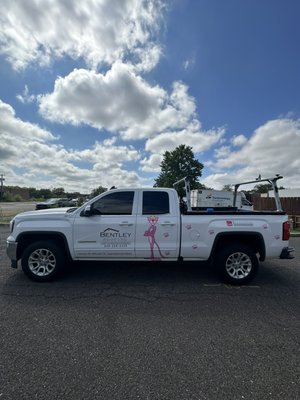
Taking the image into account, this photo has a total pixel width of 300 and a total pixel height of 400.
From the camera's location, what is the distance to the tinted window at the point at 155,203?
15.7ft

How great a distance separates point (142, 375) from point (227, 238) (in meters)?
3.12

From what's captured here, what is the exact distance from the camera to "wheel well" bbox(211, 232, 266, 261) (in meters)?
4.64

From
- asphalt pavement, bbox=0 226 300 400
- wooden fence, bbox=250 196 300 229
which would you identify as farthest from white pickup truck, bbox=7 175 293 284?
wooden fence, bbox=250 196 300 229

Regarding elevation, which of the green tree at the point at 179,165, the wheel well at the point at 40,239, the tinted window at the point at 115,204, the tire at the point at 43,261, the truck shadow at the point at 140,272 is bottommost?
the truck shadow at the point at 140,272

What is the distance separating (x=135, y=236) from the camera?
468cm

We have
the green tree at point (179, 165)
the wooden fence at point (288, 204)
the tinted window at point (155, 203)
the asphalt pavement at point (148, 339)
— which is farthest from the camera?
the green tree at point (179, 165)

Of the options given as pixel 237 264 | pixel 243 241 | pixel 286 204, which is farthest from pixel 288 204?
pixel 237 264

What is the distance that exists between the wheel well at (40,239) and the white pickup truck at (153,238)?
0.02 m

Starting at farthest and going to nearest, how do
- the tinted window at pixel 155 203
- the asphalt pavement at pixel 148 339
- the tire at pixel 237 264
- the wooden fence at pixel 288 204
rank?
the wooden fence at pixel 288 204
the tinted window at pixel 155 203
the tire at pixel 237 264
the asphalt pavement at pixel 148 339

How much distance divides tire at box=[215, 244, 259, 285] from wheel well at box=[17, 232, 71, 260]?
305 centimetres

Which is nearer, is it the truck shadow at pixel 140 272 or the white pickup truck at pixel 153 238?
the white pickup truck at pixel 153 238

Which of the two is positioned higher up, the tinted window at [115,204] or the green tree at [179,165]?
the green tree at [179,165]

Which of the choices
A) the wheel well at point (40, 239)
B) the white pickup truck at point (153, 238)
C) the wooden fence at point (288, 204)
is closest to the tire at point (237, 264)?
the white pickup truck at point (153, 238)

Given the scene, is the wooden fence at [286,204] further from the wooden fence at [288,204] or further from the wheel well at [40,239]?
the wheel well at [40,239]
